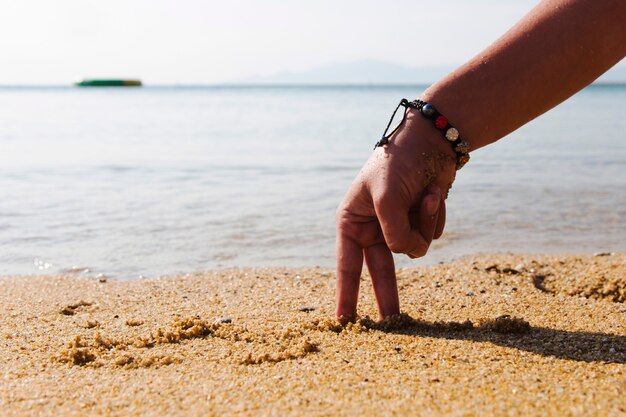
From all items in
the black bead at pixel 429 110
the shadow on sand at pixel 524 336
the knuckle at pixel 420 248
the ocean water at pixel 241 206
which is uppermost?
the black bead at pixel 429 110

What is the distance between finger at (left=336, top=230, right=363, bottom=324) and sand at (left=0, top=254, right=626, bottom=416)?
5.9 inches

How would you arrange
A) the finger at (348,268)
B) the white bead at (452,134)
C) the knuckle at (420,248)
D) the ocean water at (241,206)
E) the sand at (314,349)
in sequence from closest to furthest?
the sand at (314,349) → the white bead at (452,134) → the knuckle at (420,248) → the finger at (348,268) → the ocean water at (241,206)

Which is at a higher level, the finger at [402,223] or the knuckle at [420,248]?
the finger at [402,223]

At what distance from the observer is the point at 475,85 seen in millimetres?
2592

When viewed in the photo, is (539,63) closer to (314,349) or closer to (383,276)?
(383,276)

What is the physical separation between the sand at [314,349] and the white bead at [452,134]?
94 centimetres

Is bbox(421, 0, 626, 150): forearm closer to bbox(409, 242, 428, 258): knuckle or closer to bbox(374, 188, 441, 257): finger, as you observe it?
bbox(374, 188, 441, 257): finger

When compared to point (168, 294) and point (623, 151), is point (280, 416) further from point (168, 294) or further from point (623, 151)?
point (623, 151)

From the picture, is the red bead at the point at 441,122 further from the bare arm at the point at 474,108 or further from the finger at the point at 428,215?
the finger at the point at 428,215

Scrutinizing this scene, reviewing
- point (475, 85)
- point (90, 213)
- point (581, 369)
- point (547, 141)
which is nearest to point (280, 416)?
point (581, 369)

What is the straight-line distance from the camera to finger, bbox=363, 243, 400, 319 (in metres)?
3.22

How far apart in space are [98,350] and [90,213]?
520 centimetres

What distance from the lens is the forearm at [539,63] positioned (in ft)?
7.82

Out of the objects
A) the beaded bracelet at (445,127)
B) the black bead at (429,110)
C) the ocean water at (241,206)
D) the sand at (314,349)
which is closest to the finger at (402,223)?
the beaded bracelet at (445,127)
